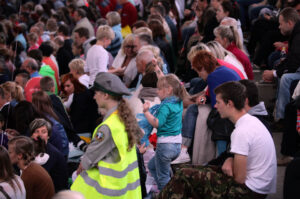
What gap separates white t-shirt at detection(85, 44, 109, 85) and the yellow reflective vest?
4.05 meters

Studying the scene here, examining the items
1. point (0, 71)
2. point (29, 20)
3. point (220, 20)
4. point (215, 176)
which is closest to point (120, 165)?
point (215, 176)

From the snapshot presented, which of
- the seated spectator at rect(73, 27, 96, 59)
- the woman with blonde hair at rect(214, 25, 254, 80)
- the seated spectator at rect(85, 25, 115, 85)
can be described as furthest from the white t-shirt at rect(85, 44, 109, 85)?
the woman with blonde hair at rect(214, 25, 254, 80)

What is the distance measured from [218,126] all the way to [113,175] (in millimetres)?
1812

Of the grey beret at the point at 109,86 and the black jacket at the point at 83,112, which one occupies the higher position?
the grey beret at the point at 109,86

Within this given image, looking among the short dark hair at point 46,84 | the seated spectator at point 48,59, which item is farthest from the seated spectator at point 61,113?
the seated spectator at point 48,59

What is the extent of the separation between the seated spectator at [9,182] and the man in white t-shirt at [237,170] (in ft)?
3.98

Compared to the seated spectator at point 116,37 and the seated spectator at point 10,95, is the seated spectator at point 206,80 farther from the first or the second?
the seated spectator at point 116,37

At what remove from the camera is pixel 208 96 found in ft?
20.0

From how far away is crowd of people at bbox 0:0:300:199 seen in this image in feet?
14.5

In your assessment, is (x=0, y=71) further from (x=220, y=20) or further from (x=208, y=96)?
(x=208, y=96)

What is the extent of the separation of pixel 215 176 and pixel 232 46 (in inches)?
127

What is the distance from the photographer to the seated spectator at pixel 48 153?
5.62 metres

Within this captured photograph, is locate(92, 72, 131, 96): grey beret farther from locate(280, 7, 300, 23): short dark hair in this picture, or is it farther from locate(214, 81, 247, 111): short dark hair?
locate(280, 7, 300, 23): short dark hair

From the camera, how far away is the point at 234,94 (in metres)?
4.60
